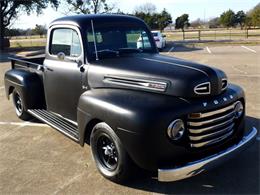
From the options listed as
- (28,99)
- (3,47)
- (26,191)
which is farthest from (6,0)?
(26,191)

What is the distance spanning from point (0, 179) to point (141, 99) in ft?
7.05

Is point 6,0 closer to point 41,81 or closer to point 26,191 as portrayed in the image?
point 41,81

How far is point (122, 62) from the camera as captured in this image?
453 centimetres

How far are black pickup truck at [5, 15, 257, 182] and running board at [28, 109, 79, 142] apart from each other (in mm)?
19

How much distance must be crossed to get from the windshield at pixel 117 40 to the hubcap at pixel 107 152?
4.00 feet

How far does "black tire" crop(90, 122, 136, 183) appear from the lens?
12.3 ft

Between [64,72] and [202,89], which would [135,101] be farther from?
[64,72]

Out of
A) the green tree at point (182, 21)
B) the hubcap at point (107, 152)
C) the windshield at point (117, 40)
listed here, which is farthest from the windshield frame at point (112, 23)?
the green tree at point (182, 21)

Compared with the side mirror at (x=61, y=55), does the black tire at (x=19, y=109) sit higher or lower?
lower

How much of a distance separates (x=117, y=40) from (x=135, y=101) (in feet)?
5.06

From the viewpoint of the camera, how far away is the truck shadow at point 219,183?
3.86 metres

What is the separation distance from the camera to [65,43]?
518 centimetres

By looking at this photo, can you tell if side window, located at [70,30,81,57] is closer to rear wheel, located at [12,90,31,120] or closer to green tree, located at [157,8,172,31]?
rear wheel, located at [12,90,31,120]

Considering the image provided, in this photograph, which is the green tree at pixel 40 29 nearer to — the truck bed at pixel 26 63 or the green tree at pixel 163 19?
the green tree at pixel 163 19
